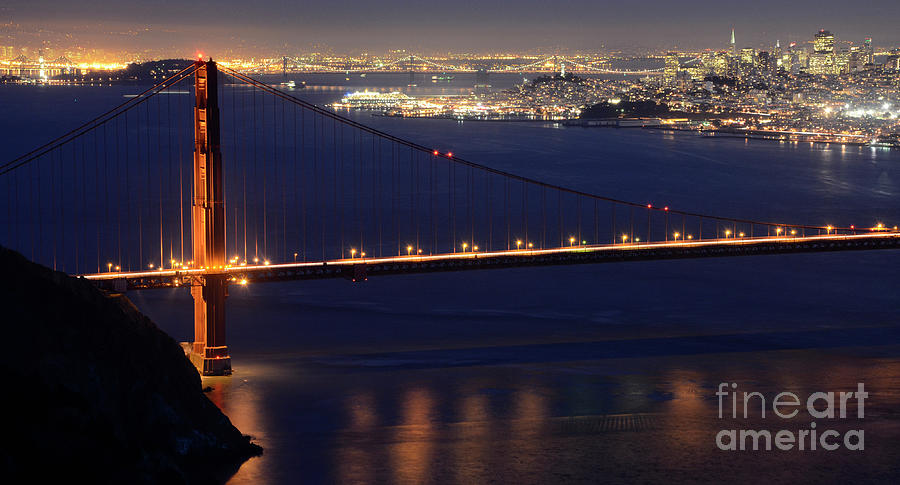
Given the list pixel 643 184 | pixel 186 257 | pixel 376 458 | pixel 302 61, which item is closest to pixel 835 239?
pixel 376 458

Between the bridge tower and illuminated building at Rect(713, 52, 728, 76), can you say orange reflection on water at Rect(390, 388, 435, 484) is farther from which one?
illuminated building at Rect(713, 52, 728, 76)

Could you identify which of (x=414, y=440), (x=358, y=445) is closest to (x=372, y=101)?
(x=414, y=440)

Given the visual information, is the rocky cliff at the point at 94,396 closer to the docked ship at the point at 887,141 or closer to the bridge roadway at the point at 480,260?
the bridge roadway at the point at 480,260

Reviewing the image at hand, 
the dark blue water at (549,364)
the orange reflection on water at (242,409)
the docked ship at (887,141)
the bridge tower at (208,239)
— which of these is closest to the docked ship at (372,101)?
the docked ship at (887,141)

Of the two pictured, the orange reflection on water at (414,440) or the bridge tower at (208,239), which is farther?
the bridge tower at (208,239)

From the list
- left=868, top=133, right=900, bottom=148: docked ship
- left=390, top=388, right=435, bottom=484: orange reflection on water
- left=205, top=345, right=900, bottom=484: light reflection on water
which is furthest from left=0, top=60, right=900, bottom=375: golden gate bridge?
left=868, top=133, right=900, bottom=148: docked ship

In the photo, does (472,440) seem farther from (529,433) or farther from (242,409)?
(242,409)
